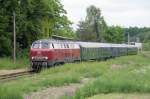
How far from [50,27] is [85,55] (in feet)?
27.3

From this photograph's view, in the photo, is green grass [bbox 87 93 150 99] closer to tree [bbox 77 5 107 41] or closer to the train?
the train

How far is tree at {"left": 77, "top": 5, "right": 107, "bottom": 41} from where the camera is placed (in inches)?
4830

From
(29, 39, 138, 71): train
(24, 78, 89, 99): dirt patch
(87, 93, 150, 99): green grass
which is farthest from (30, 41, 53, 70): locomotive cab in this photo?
(87, 93, 150, 99): green grass

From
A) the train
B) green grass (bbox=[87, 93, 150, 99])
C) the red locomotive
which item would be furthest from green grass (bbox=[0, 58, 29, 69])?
green grass (bbox=[87, 93, 150, 99])

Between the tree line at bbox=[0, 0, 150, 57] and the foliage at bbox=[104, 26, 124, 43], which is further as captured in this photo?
the foliage at bbox=[104, 26, 124, 43]

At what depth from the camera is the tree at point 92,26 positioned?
403 feet

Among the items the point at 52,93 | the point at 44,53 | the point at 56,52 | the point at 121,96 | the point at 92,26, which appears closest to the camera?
the point at 121,96

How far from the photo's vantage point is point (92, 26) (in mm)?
130000

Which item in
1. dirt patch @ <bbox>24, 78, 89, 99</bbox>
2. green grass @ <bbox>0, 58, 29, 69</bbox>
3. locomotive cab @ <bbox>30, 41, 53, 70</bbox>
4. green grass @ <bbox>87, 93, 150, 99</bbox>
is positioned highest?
locomotive cab @ <bbox>30, 41, 53, 70</bbox>

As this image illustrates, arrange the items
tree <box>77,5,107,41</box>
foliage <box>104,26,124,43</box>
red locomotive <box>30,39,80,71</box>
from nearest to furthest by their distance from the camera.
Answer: red locomotive <box>30,39,80,71</box> < tree <box>77,5,107,41</box> < foliage <box>104,26,124,43</box>

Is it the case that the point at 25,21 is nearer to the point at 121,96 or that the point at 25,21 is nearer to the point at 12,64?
the point at 12,64

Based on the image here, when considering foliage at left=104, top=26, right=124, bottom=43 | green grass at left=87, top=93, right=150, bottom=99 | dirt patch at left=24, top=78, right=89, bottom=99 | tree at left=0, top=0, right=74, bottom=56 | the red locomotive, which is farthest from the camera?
foliage at left=104, top=26, right=124, bottom=43

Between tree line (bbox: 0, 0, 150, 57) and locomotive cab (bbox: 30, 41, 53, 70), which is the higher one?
tree line (bbox: 0, 0, 150, 57)

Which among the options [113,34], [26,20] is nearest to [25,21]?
[26,20]
